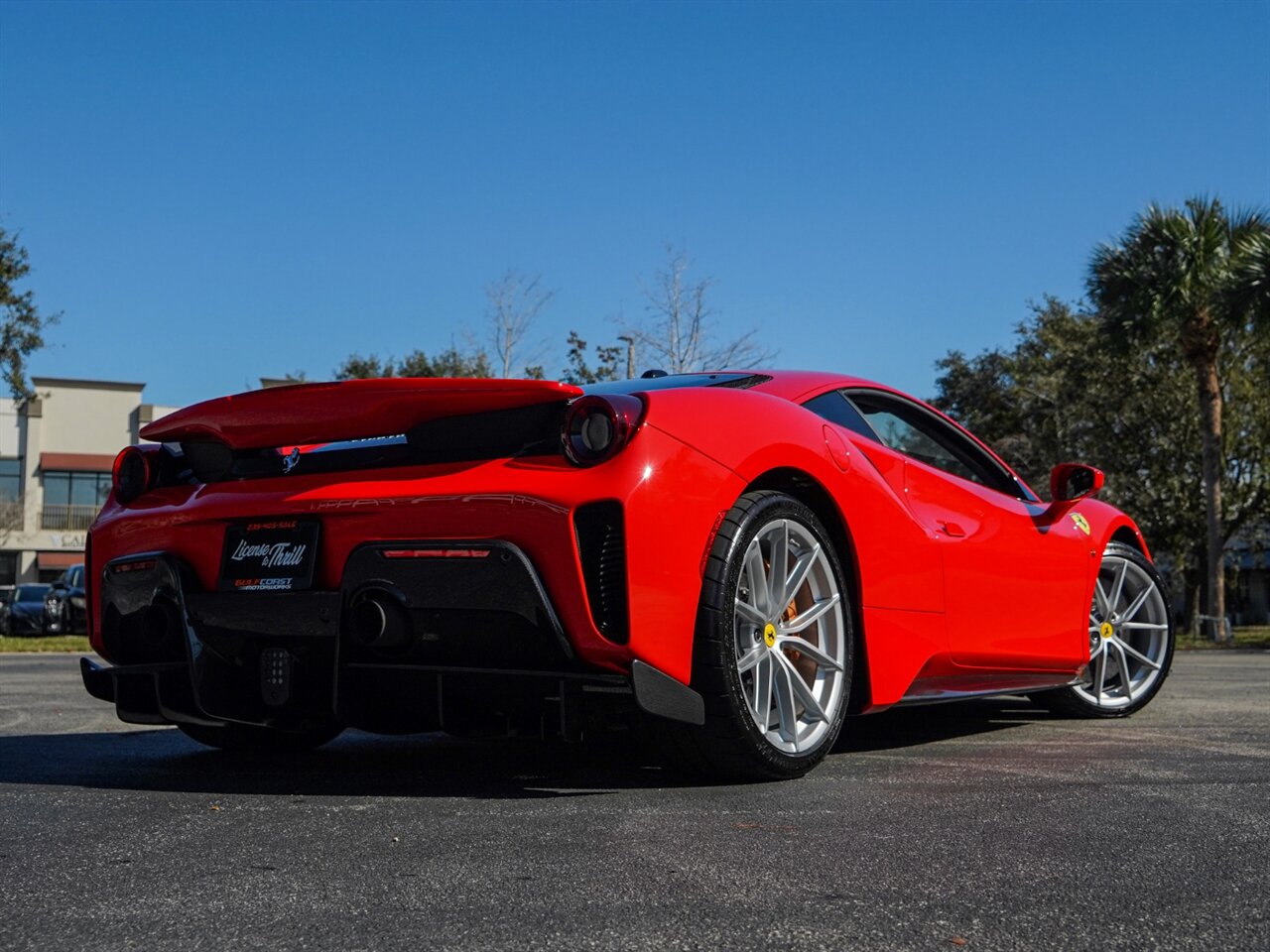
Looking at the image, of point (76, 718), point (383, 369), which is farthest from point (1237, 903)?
point (383, 369)

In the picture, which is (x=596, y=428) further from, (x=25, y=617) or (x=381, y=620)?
(x=25, y=617)

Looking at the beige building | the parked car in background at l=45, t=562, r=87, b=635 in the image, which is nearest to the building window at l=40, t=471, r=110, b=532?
the beige building

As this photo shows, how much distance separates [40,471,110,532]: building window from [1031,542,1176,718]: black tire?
2143 inches

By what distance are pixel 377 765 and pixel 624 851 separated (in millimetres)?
1799

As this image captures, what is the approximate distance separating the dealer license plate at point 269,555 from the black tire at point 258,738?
102 centimetres

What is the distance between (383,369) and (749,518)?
3429 cm

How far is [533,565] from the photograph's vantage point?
11.1 ft

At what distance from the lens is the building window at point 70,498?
182 feet

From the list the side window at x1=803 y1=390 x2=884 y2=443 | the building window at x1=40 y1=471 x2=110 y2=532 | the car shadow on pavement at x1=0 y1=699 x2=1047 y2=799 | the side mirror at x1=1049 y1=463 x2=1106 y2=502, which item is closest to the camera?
the car shadow on pavement at x1=0 y1=699 x2=1047 y2=799

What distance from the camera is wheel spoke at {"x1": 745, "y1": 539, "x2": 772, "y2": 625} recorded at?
3760 millimetres

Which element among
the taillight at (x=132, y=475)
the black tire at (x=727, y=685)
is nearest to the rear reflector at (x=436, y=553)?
the black tire at (x=727, y=685)

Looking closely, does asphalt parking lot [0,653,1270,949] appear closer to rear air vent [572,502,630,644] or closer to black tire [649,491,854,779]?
A: black tire [649,491,854,779]

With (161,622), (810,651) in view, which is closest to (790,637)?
(810,651)

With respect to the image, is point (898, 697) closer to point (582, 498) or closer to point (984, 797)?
point (984, 797)
